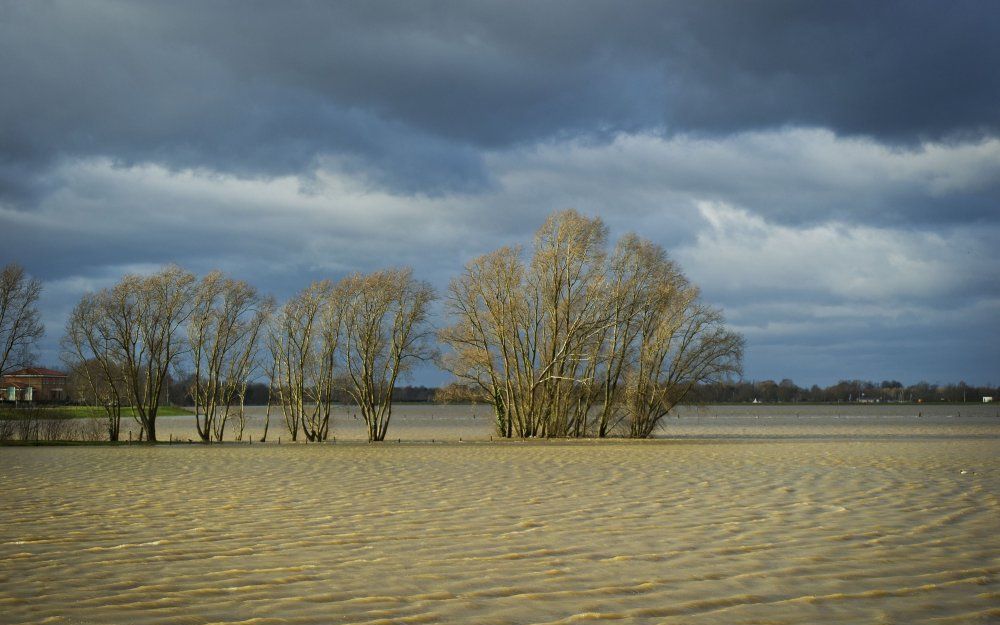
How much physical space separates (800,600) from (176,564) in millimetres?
5917

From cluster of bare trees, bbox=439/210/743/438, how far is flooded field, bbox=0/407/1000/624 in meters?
22.4

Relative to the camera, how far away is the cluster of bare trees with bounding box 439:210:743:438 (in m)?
39.3

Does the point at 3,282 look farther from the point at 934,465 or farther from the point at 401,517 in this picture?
the point at 934,465

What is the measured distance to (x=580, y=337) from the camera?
39625 mm

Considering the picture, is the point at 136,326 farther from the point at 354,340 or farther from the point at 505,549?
the point at 505,549

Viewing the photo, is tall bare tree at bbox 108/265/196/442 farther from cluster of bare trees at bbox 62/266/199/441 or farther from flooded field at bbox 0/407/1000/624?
flooded field at bbox 0/407/1000/624

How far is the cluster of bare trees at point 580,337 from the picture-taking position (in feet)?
129

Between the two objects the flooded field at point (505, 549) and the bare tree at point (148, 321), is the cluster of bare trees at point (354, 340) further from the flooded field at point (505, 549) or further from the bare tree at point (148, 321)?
the flooded field at point (505, 549)

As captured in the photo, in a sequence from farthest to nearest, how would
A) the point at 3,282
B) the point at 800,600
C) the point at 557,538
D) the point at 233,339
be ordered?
the point at 233,339, the point at 3,282, the point at 557,538, the point at 800,600

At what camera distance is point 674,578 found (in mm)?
7391

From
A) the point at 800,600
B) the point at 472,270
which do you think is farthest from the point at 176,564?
the point at 472,270

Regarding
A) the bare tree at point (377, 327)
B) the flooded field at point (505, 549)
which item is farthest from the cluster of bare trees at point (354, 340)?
the flooded field at point (505, 549)

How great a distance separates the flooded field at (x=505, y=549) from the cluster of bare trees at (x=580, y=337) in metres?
22.4

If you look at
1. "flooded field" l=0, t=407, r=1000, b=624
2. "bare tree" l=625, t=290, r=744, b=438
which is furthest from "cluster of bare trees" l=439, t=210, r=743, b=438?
"flooded field" l=0, t=407, r=1000, b=624
